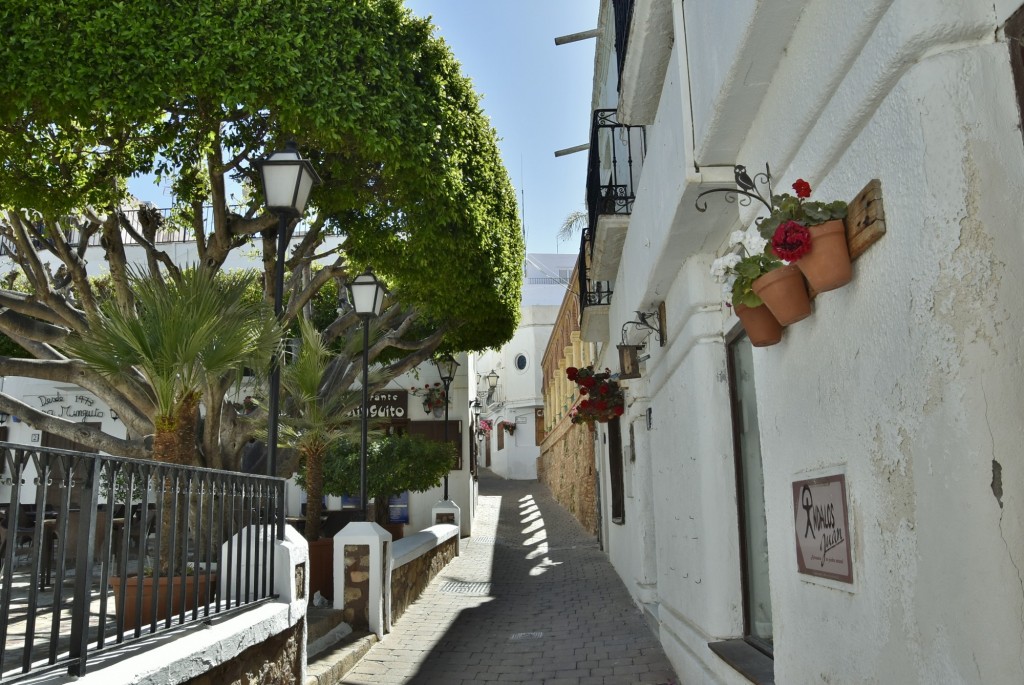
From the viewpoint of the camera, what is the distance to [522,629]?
29.5ft

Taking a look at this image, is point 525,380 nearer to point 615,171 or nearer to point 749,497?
point 615,171

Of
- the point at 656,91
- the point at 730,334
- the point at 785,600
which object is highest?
the point at 656,91

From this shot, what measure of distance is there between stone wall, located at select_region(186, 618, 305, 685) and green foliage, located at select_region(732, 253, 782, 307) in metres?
3.09

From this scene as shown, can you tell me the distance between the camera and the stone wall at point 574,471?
17.4 meters

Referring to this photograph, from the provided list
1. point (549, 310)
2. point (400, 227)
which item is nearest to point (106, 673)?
point (400, 227)

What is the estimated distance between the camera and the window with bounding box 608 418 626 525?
12094 mm

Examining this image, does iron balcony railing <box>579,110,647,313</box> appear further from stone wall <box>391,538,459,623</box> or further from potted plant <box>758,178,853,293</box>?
potted plant <box>758,178,853,293</box>

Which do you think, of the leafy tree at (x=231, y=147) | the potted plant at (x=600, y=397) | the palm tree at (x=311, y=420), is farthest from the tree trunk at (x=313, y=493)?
the potted plant at (x=600, y=397)

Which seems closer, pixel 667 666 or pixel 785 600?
pixel 785 600

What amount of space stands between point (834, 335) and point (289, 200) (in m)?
4.49

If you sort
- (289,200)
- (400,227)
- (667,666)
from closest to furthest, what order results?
(289,200) → (667,666) → (400,227)

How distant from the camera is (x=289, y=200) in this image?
6.48 m

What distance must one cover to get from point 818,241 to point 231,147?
9271 mm

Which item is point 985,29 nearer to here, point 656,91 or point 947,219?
point 947,219
